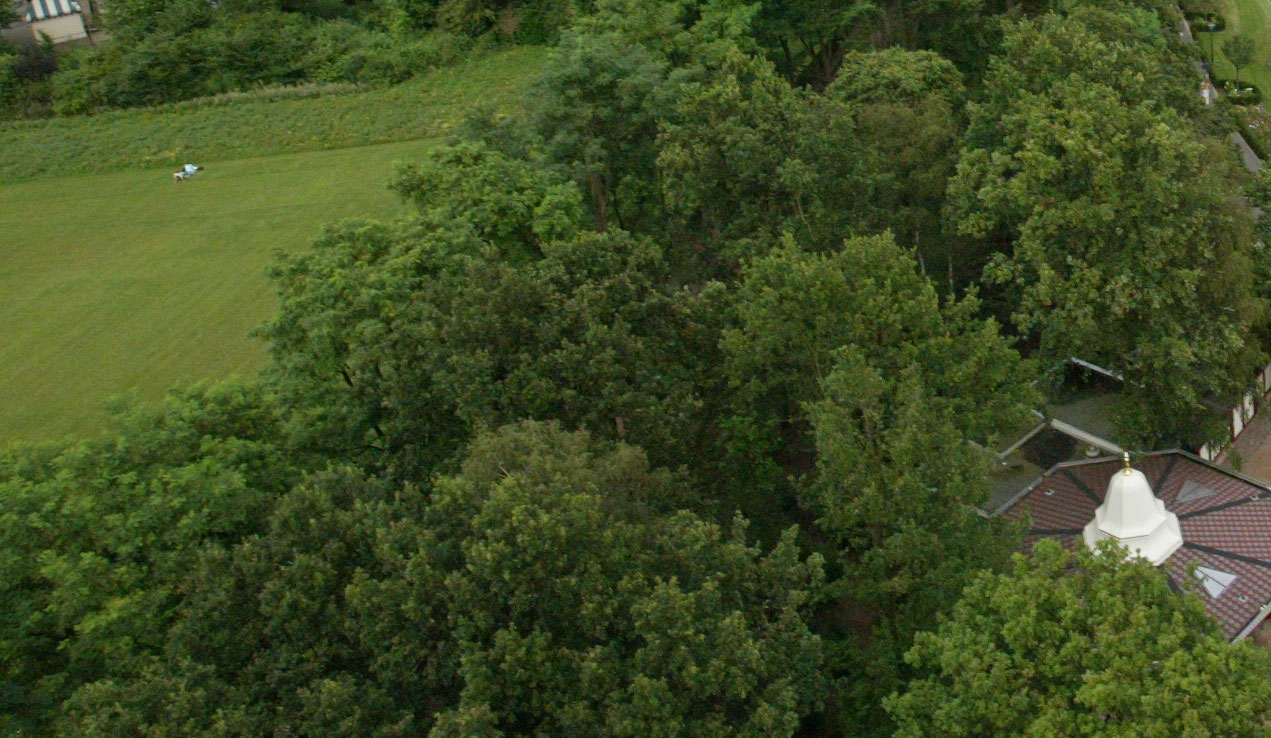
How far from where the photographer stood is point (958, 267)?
35188mm

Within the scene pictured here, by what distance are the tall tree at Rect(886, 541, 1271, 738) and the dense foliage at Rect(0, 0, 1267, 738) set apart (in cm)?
8

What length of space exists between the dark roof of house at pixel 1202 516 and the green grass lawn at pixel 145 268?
26366 millimetres

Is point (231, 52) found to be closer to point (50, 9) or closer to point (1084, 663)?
point (50, 9)

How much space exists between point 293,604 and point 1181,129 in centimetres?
2337

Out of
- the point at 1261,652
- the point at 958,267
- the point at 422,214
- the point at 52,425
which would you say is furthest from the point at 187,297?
the point at 1261,652

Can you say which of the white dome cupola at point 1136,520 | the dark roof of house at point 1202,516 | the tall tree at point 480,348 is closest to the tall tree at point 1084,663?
the dark roof of house at point 1202,516

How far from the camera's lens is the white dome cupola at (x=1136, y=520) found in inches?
1018

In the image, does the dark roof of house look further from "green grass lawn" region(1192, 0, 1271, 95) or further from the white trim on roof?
the white trim on roof

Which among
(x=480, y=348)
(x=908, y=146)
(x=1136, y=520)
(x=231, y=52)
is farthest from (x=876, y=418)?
(x=231, y=52)

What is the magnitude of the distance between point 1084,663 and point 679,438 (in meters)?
10.7

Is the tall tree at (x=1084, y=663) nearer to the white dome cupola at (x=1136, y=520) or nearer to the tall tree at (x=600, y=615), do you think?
the tall tree at (x=600, y=615)

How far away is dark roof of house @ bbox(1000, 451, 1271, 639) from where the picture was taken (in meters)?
26.1

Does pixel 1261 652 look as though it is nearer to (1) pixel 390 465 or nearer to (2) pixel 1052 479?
(2) pixel 1052 479

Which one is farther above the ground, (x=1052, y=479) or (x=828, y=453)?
(x=828, y=453)
